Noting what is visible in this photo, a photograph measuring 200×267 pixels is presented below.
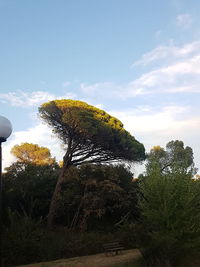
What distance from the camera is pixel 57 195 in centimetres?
1883

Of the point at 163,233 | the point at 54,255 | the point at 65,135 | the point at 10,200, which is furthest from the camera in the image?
the point at 65,135

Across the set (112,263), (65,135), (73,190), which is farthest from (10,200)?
(112,263)

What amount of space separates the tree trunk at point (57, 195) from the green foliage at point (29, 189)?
45.6 inches

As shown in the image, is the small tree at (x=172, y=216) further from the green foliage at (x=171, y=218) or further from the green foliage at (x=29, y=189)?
the green foliage at (x=29, y=189)

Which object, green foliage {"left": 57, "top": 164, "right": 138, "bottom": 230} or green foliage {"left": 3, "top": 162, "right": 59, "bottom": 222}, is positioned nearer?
green foliage {"left": 57, "top": 164, "right": 138, "bottom": 230}

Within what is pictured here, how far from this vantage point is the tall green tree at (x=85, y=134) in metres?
19.1

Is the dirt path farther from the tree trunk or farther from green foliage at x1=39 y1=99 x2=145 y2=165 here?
green foliage at x1=39 y1=99 x2=145 y2=165

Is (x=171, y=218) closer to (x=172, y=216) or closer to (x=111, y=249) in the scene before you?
(x=172, y=216)

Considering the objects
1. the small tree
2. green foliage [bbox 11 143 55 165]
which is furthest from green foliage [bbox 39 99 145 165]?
green foliage [bbox 11 143 55 165]

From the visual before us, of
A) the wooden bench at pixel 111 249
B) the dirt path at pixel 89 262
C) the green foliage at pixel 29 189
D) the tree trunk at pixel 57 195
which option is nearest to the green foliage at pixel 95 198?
the tree trunk at pixel 57 195

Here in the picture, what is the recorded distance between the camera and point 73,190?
64.4ft

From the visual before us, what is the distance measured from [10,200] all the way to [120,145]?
7.65 metres

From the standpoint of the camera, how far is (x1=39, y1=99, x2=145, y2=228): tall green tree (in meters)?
19.1

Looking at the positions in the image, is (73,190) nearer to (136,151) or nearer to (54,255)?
(136,151)
